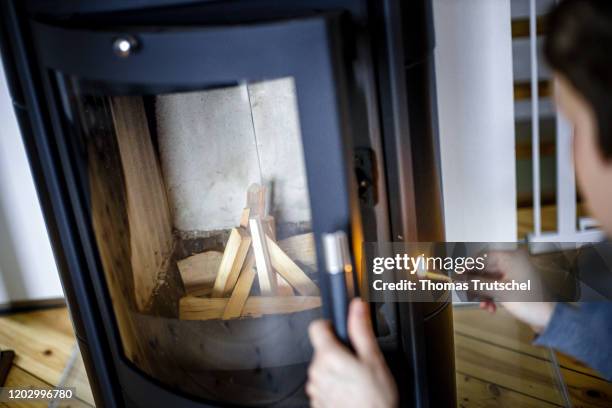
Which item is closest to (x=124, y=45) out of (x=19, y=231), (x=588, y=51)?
(x=588, y=51)

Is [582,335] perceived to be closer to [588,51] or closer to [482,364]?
[588,51]

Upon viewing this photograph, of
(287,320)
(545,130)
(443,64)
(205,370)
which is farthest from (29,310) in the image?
(545,130)

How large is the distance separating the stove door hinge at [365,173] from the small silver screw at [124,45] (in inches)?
12.0

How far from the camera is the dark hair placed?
2.28 feet

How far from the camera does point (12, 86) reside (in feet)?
3.56

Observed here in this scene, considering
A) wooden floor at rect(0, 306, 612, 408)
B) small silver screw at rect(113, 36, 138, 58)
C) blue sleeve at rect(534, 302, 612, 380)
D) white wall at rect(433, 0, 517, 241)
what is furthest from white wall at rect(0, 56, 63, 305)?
blue sleeve at rect(534, 302, 612, 380)

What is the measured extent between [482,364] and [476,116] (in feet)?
1.62

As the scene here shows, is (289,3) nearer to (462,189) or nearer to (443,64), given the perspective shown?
(443,64)

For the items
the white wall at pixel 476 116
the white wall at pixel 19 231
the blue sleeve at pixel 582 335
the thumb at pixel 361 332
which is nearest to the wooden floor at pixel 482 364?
the white wall at pixel 19 231

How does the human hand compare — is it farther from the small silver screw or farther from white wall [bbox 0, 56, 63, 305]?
white wall [bbox 0, 56, 63, 305]

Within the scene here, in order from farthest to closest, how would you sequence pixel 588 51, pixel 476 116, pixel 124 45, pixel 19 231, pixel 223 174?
pixel 19 231, pixel 476 116, pixel 223 174, pixel 124 45, pixel 588 51

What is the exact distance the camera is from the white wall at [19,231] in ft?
5.39

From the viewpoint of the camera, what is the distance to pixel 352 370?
3.09 feet

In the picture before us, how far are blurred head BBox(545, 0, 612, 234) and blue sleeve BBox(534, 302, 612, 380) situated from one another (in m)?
0.21
